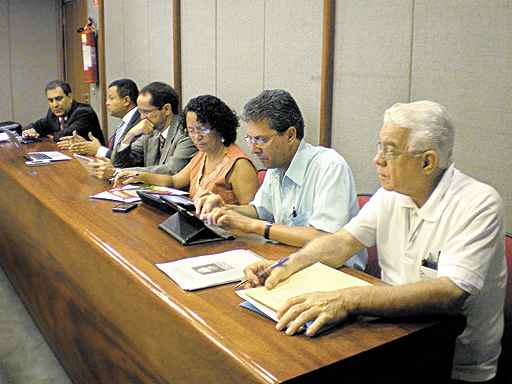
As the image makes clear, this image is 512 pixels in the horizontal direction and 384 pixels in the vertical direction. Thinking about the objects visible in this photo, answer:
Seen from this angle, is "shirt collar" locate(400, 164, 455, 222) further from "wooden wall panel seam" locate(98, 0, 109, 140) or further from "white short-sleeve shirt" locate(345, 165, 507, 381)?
"wooden wall panel seam" locate(98, 0, 109, 140)

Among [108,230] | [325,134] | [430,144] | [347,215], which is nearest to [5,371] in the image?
[108,230]

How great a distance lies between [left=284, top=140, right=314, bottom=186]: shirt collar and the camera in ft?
7.52

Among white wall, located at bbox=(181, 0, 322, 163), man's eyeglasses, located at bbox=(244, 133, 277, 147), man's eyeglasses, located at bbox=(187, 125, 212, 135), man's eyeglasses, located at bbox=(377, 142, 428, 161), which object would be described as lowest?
man's eyeglasses, located at bbox=(187, 125, 212, 135)

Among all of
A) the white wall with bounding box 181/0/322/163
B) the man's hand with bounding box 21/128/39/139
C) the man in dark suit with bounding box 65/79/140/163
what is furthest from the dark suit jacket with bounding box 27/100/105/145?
the white wall with bounding box 181/0/322/163

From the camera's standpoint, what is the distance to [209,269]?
1.74 m

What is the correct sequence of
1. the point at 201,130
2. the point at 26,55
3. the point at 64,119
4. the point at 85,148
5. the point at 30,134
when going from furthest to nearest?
the point at 26,55, the point at 64,119, the point at 30,134, the point at 85,148, the point at 201,130

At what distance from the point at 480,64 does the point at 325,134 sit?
1.01m

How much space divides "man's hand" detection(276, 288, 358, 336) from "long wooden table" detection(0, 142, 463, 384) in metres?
0.03

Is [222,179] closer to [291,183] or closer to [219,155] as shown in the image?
[219,155]

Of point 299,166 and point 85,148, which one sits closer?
point 299,166

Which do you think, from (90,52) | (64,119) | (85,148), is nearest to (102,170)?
(85,148)

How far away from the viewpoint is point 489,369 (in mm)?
1612

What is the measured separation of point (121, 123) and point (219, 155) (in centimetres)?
172

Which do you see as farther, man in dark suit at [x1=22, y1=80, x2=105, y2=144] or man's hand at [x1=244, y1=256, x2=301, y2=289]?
man in dark suit at [x1=22, y1=80, x2=105, y2=144]
